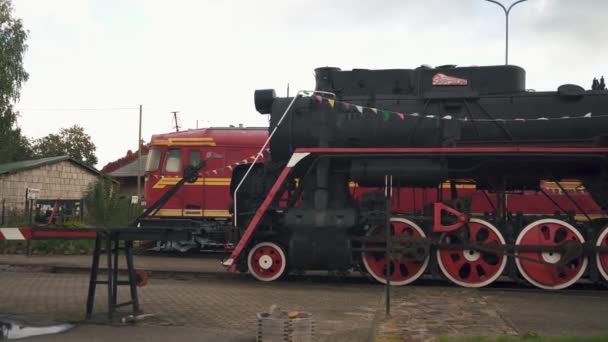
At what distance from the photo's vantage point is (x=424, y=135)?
12.5 meters

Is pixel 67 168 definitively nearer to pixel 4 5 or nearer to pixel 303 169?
pixel 4 5

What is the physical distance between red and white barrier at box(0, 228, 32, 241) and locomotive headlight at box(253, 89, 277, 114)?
19.5 ft

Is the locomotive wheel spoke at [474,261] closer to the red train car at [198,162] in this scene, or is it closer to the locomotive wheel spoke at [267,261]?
the locomotive wheel spoke at [267,261]

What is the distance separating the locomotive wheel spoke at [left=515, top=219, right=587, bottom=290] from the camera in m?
11.8

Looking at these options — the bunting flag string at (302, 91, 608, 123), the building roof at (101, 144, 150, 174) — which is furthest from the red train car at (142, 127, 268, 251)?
the building roof at (101, 144, 150, 174)

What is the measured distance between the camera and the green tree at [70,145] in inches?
2842

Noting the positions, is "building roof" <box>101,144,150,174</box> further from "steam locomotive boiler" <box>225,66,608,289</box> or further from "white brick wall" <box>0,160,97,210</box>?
"steam locomotive boiler" <box>225,66,608,289</box>

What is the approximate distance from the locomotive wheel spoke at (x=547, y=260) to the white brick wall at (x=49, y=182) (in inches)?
995

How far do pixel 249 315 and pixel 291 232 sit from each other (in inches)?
158

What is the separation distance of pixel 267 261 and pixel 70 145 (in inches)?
2616

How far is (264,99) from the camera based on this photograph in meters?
13.3

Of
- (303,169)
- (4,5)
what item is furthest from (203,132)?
(4,5)

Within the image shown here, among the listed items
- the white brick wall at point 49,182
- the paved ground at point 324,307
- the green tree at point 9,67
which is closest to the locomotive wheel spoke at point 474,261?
the paved ground at point 324,307

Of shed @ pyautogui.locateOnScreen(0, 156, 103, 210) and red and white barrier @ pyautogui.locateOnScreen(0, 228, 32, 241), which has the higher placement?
shed @ pyautogui.locateOnScreen(0, 156, 103, 210)
